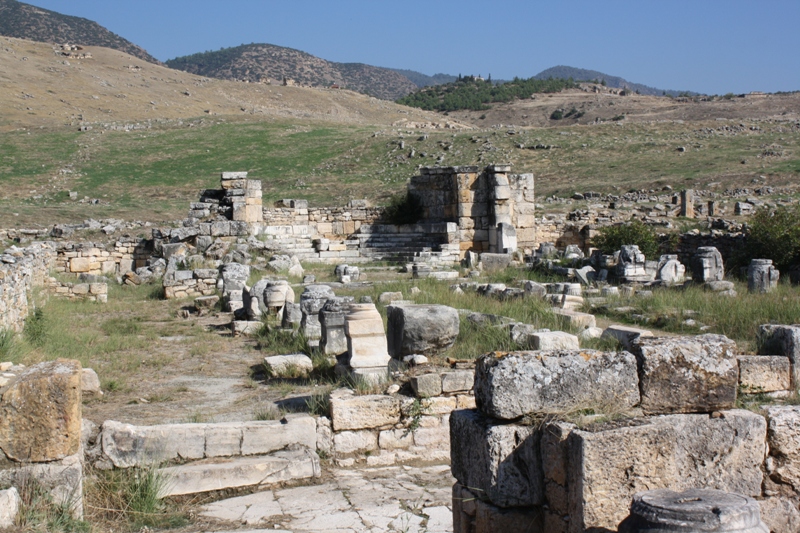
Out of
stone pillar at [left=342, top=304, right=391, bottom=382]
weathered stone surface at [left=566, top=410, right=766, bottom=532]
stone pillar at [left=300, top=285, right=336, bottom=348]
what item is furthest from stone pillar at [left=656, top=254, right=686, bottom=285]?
weathered stone surface at [left=566, top=410, right=766, bottom=532]

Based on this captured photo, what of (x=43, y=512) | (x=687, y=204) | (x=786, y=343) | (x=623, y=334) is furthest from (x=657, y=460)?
(x=687, y=204)

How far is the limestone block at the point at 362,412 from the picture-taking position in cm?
590

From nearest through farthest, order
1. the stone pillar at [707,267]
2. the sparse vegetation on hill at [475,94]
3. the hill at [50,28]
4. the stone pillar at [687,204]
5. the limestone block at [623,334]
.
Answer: the limestone block at [623,334] < the stone pillar at [707,267] < the stone pillar at [687,204] < the sparse vegetation on hill at [475,94] < the hill at [50,28]

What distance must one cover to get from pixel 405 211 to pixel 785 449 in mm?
17509

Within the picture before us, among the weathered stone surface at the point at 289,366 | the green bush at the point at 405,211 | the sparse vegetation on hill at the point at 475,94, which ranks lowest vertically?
the weathered stone surface at the point at 289,366

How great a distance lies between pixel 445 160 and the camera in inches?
1419

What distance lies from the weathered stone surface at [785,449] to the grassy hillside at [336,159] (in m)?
22.2

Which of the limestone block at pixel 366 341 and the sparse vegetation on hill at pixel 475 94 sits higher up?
the sparse vegetation on hill at pixel 475 94

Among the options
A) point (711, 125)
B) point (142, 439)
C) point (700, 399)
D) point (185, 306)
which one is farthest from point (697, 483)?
point (711, 125)

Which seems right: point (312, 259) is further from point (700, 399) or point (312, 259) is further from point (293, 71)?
point (293, 71)

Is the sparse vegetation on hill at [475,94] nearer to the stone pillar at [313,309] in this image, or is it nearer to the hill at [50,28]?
the hill at [50,28]

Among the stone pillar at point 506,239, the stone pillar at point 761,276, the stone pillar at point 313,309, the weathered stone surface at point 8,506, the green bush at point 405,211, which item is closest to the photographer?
the weathered stone surface at point 8,506

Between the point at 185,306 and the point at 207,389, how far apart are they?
629 cm

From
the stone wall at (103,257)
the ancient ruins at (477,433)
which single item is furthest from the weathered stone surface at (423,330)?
the stone wall at (103,257)
